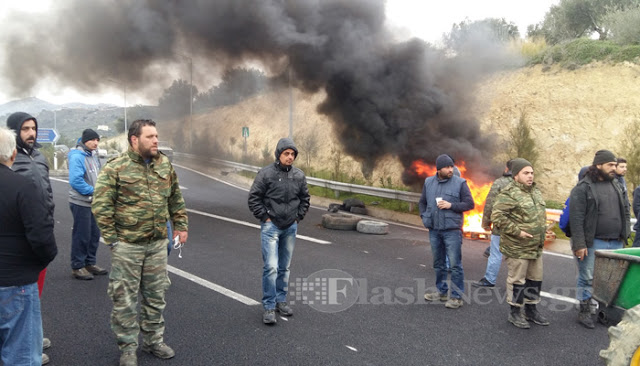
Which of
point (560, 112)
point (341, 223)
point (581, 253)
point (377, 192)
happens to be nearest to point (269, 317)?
point (581, 253)

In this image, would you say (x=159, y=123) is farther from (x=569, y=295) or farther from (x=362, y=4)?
(x=569, y=295)

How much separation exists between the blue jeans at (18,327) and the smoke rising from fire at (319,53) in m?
10.4

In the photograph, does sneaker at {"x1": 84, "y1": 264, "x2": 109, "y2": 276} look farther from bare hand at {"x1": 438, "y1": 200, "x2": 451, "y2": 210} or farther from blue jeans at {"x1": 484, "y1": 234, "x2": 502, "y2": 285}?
blue jeans at {"x1": 484, "y1": 234, "x2": 502, "y2": 285}

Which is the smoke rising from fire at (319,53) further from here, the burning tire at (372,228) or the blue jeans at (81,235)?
the blue jeans at (81,235)

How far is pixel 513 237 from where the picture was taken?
453cm

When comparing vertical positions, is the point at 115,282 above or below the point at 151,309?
above

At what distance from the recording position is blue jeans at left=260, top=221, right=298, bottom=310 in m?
4.45

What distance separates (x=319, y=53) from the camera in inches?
518

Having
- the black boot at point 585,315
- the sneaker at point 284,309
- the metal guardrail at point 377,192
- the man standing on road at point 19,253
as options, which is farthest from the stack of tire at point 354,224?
the man standing on road at point 19,253

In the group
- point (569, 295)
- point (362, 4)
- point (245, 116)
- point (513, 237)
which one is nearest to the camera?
point (513, 237)

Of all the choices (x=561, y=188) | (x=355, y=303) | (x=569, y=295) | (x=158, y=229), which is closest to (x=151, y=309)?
(x=158, y=229)

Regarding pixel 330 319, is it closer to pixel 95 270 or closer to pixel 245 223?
pixel 95 270

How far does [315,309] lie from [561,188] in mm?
13316

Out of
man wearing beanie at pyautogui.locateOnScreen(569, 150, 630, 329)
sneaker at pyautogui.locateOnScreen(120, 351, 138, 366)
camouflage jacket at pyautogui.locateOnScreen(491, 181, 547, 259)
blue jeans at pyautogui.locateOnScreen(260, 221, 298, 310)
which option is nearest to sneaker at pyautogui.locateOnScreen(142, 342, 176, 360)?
sneaker at pyautogui.locateOnScreen(120, 351, 138, 366)
